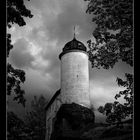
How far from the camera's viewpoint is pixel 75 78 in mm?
25016

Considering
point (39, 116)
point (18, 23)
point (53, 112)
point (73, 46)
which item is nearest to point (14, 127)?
point (18, 23)

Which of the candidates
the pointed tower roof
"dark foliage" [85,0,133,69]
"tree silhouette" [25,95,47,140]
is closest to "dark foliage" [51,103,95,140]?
the pointed tower roof

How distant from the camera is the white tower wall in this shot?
24.2m

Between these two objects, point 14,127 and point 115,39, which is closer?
point 14,127

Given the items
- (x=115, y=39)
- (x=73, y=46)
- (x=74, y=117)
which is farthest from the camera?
(x=73, y=46)

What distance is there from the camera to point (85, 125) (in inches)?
893

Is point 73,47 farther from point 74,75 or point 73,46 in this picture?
point 74,75

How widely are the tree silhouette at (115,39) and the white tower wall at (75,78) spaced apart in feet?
54.8

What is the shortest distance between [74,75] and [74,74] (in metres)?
0.12

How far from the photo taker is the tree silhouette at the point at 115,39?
6039 millimetres

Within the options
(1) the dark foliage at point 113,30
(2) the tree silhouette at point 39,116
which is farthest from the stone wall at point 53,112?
(1) the dark foliage at point 113,30

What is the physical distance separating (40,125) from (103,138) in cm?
2881
